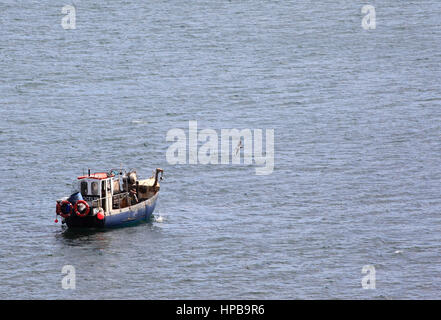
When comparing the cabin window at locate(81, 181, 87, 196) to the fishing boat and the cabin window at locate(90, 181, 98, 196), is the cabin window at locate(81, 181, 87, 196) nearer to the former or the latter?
the fishing boat

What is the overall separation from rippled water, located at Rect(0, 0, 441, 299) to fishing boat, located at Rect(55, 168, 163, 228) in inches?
43.3

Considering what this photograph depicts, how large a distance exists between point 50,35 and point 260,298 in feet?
346

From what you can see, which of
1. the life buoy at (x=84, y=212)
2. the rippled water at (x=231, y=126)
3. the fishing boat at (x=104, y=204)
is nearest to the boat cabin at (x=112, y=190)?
the fishing boat at (x=104, y=204)

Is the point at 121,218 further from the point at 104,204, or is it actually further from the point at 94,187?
the point at 94,187

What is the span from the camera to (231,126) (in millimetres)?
121125

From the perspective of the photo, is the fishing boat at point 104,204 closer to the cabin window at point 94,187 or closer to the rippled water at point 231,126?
the cabin window at point 94,187

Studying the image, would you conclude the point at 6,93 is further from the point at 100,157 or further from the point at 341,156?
the point at 341,156

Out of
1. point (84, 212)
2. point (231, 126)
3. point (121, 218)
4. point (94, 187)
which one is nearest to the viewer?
point (84, 212)

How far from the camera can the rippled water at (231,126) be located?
7469 centimetres

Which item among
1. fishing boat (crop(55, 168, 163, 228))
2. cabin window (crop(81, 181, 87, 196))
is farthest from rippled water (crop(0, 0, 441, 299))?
cabin window (crop(81, 181, 87, 196))

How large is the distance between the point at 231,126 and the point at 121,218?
39769mm

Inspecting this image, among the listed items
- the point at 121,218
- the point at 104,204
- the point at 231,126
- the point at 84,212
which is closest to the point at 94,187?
the point at 104,204

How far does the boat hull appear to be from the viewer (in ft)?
268

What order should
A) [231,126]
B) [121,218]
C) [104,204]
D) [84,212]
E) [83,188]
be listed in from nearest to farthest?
1. [84,212]
2. [83,188]
3. [104,204]
4. [121,218]
5. [231,126]
